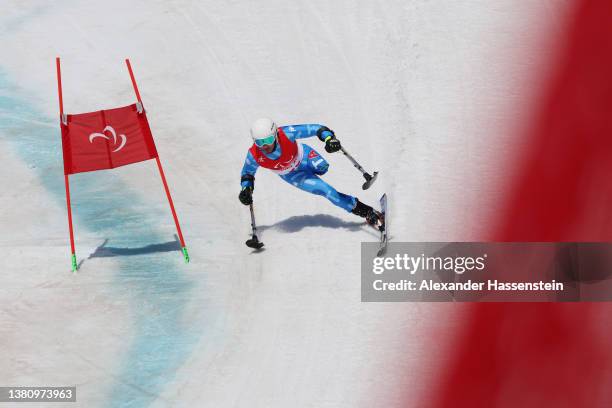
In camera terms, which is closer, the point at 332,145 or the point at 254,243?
the point at 332,145

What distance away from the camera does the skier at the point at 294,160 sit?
10.8 m

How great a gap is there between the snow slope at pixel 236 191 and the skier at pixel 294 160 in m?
0.71

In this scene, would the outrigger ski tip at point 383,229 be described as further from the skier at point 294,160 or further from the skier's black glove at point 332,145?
the skier's black glove at point 332,145

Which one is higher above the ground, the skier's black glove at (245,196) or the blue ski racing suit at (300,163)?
the blue ski racing suit at (300,163)

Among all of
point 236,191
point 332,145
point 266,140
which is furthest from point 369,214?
point 236,191

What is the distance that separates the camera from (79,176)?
1395 cm

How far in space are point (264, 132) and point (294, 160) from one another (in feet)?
2.30

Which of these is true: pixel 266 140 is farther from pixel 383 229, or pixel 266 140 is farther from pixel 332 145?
pixel 383 229

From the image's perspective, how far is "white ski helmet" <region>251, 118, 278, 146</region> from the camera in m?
10.7

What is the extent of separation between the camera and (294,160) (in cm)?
1122

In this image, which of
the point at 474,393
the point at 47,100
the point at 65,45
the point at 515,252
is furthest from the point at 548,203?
the point at 65,45

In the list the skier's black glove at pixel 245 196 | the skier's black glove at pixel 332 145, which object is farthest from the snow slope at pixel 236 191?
the skier's black glove at pixel 332 145

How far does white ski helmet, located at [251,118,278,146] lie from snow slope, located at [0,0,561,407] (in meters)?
1.77

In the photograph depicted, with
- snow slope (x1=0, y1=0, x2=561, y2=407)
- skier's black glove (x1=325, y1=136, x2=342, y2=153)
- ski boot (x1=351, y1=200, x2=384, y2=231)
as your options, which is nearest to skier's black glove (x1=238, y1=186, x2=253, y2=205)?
snow slope (x1=0, y1=0, x2=561, y2=407)
